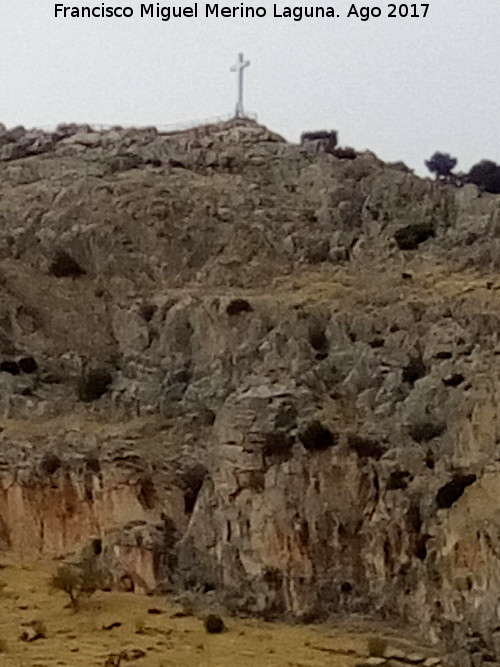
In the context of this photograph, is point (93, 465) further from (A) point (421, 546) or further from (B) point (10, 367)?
(A) point (421, 546)

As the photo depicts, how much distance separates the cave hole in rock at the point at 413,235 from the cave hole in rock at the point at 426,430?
9424mm

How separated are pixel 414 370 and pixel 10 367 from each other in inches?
449

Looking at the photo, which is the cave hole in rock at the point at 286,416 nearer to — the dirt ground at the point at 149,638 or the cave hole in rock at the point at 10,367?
the dirt ground at the point at 149,638

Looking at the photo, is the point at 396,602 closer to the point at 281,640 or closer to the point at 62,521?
the point at 281,640

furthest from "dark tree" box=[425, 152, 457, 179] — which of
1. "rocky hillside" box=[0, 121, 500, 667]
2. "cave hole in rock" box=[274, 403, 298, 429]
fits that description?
"cave hole in rock" box=[274, 403, 298, 429]

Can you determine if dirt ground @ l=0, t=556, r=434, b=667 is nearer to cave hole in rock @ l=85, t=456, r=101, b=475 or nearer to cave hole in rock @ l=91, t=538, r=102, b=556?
cave hole in rock @ l=91, t=538, r=102, b=556

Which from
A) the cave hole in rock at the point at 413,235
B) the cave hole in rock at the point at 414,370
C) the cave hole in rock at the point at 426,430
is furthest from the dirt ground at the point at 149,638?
the cave hole in rock at the point at 413,235

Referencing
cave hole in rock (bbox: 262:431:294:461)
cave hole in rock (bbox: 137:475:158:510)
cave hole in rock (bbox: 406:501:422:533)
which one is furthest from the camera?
cave hole in rock (bbox: 137:475:158:510)

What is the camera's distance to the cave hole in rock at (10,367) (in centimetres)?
2903

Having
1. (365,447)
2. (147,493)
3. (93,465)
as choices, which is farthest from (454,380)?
(93,465)

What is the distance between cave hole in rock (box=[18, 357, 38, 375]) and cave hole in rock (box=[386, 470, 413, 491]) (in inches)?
453

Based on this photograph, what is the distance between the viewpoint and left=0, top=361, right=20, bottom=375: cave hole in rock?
29.0m

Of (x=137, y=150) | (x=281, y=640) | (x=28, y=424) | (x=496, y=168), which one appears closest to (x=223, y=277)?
(x=28, y=424)

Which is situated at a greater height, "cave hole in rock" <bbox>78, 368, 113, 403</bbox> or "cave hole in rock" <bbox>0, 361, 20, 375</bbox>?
"cave hole in rock" <bbox>0, 361, 20, 375</bbox>
